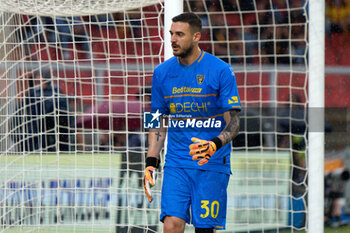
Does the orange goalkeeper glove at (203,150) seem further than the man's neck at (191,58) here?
No

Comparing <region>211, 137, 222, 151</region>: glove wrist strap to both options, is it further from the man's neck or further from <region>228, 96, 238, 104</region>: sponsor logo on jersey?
the man's neck

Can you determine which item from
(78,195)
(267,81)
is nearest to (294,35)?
(267,81)

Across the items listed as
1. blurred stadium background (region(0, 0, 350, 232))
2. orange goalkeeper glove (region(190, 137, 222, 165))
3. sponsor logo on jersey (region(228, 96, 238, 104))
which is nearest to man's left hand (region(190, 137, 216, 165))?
orange goalkeeper glove (region(190, 137, 222, 165))

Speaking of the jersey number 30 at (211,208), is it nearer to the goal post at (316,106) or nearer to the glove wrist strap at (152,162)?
the glove wrist strap at (152,162)

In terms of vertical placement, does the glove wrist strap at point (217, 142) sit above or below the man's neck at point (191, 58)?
below

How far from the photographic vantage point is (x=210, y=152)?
3127mm

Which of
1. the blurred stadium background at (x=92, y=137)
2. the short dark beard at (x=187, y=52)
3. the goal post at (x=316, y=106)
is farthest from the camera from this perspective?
the blurred stadium background at (x=92, y=137)

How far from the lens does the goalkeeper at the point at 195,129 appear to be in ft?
11.1

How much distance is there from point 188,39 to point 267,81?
327 inches

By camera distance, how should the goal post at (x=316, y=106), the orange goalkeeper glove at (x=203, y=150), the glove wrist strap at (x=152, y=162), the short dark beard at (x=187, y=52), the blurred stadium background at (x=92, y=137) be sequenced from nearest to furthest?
the orange goalkeeper glove at (x=203, y=150)
the short dark beard at (x=187, y=52)
the glove wrist strap at (x=152, y=162)
the goal post at (x=316, y=106)
the blurred stadium background at (x=92, y=137)

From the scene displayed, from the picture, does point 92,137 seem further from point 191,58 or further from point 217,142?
point 217,142

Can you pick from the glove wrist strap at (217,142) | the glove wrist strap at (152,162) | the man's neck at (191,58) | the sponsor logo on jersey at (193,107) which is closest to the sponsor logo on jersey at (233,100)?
the sponsor logo on jersey at (193,107)

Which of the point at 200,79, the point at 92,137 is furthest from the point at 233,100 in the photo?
the point at 92,137

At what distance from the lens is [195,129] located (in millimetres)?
3404
